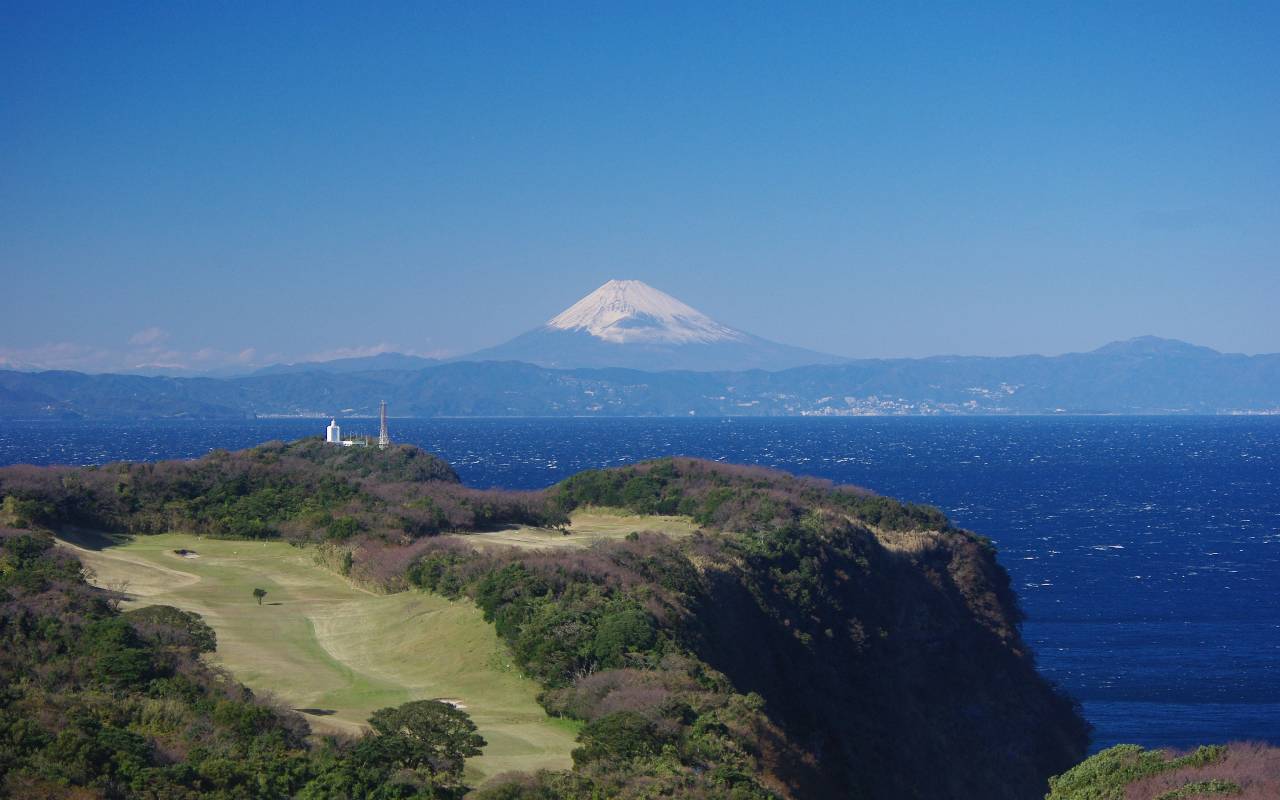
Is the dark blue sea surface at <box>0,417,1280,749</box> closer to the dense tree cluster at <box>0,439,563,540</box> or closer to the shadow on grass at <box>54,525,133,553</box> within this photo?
the dense tree cluster at <box>0,439,563,540</box>

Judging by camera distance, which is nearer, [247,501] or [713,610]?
[713,610]

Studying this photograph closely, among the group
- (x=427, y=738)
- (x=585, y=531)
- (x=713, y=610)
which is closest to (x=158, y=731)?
(x=427, y=738)

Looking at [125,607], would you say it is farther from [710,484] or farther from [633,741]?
[710,484]

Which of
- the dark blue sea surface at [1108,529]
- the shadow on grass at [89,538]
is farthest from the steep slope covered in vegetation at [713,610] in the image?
the dark blue sea surface at [1108,529]

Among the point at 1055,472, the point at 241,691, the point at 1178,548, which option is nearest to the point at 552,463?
the point at 1055,472

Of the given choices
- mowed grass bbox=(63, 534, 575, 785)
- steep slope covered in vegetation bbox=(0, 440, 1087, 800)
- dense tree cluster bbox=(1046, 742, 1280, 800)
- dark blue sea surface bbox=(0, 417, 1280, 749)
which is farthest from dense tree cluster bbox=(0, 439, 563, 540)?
dense tree cluster bbox=(1046, 742, 1280, 800)

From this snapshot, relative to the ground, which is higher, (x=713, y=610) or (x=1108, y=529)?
(x=713, y=610)

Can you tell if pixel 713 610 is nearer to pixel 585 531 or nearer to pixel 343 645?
pixel 343 645
